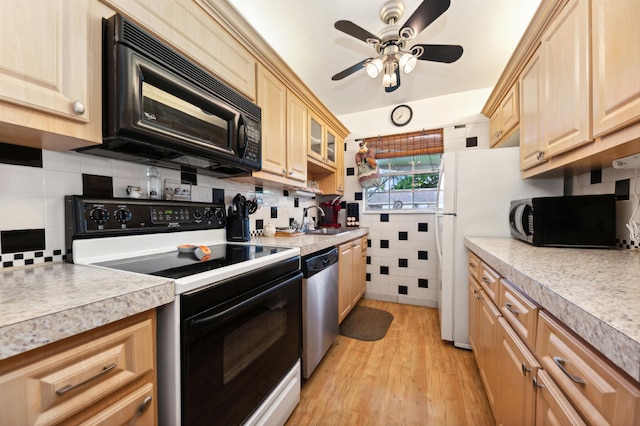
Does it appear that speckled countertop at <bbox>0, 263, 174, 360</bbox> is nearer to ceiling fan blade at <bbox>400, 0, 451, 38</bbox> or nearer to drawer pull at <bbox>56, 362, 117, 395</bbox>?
drawer pull at <bbox>56, 362, 117, 395</bbox>

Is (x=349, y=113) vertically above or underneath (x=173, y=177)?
above

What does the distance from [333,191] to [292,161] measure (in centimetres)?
114

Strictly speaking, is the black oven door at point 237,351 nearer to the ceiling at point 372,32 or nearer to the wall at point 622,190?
the ceiling at point 372,32

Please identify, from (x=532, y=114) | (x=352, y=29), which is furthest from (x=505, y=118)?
(x=352, y=29)

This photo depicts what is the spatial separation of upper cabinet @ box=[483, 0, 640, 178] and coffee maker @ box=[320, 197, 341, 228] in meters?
1.94

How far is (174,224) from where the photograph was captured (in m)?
1.33

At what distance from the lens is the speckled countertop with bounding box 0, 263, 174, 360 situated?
441 millimetres

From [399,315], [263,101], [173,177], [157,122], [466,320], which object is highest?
[263,101]

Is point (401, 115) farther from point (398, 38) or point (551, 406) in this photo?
point (551, 406)

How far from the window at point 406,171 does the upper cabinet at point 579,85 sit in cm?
124

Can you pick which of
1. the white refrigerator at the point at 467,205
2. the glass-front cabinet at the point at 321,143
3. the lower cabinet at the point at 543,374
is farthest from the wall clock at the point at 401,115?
the lower cabinet at the point at 543,374

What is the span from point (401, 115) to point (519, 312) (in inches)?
106

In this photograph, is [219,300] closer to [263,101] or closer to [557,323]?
[557,323]

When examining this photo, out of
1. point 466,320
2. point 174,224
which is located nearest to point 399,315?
point 466,320
